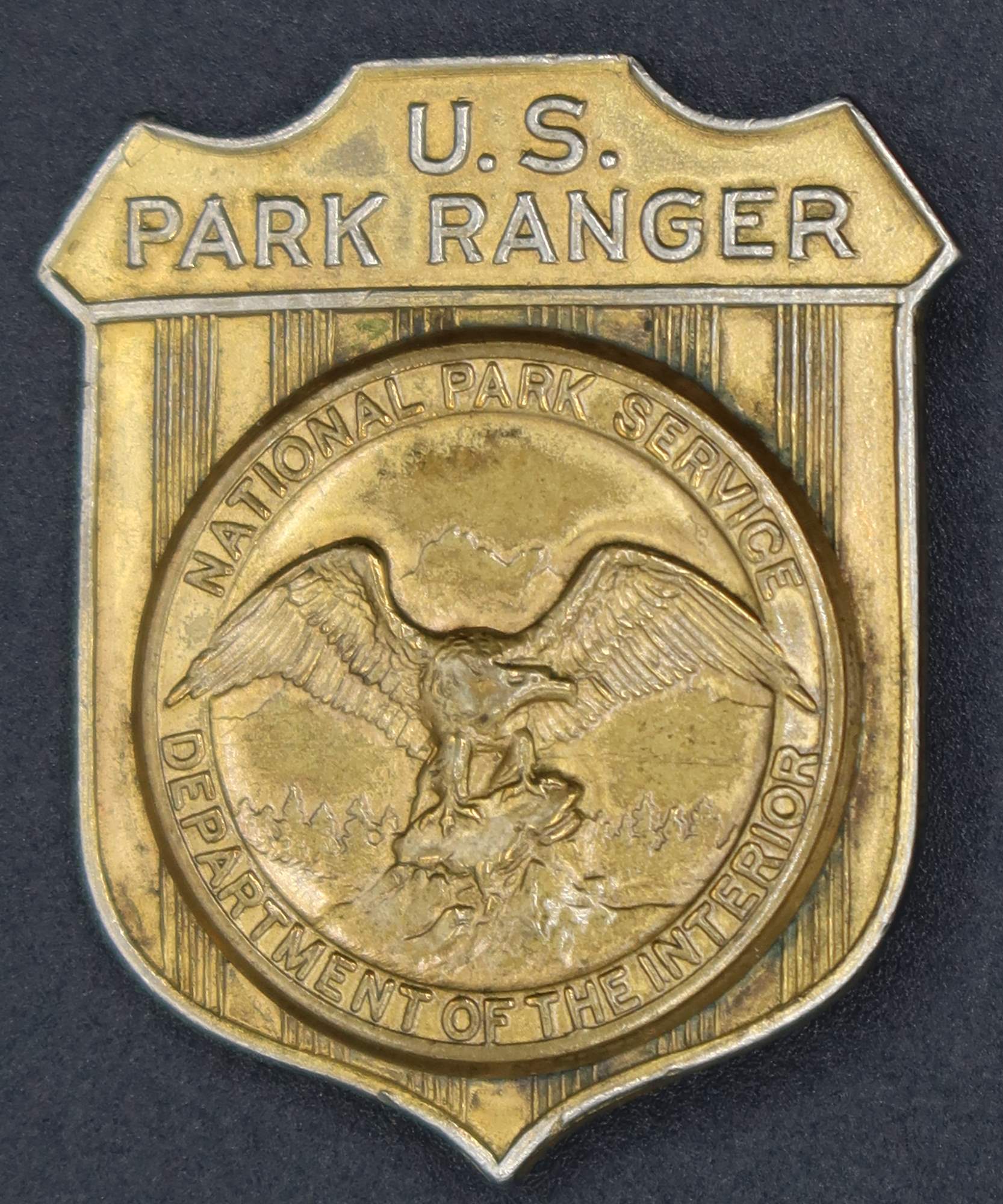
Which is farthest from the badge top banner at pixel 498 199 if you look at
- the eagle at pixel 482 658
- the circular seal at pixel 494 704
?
the eagle at pixel 482 658

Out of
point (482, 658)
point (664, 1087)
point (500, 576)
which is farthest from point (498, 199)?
point (664, 1087)

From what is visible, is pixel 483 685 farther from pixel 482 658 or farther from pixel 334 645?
pixel 334 645

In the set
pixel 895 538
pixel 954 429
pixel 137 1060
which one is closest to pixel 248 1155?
pixel 137 1060

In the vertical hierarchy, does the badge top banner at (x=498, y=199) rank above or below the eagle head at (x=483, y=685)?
above

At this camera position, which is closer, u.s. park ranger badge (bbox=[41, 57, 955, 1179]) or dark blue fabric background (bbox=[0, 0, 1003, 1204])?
u.s. park ranger badge (bbox=[41, 57, 955, 1179])

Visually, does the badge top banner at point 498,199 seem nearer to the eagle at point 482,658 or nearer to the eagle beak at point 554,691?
the eagle at point 482,658

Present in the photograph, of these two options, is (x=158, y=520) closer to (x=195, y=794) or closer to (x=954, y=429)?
(x=195, y=794)

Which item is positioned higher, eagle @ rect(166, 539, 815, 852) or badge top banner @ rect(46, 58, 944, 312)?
badge top banner @ rect(46, 58, 944, 312)

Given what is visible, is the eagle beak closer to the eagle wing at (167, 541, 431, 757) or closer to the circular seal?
the circular seal

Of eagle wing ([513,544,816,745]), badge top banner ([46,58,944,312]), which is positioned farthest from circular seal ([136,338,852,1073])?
badge top banner ([46,58,944,312])
